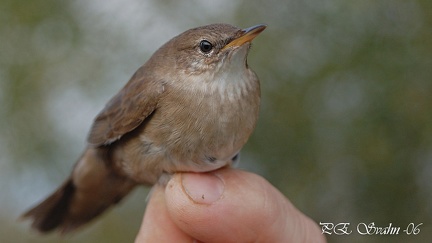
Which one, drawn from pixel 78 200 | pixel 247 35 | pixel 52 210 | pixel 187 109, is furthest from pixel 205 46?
pixel 52 210

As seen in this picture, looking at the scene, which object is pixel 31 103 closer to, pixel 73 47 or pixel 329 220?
pixel 73 47

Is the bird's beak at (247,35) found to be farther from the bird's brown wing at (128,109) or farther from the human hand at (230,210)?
the human hand at (230,210)

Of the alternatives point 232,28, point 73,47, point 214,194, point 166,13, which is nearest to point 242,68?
point 232,28

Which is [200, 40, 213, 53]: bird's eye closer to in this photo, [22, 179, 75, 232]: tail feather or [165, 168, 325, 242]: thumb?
[165, 168, 325, 242]: thumb

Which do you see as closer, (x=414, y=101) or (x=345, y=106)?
(x=414, y=101)

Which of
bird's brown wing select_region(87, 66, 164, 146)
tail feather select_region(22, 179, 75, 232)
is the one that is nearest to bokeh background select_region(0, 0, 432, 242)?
tail feather select_region(22, 179, 75, 232)

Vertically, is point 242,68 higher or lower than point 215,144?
higher

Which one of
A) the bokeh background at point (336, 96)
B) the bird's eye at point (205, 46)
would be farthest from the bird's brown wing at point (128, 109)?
the bokeh background at point (336, 96)
